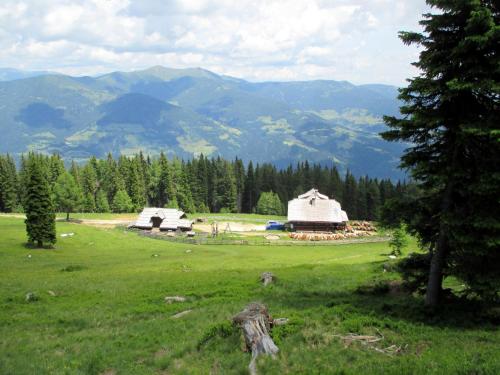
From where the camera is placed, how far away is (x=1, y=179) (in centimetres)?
12169

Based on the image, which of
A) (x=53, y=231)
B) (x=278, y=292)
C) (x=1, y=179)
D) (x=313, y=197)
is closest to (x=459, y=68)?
(x=278, y=292)

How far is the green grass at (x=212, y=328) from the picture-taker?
13.8 m

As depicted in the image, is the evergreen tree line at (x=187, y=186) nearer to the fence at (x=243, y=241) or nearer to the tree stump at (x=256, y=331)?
the fence at (x=243, y=241)

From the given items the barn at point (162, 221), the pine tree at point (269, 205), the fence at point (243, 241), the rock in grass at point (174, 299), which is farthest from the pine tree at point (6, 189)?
the rock in grass at point (174, 299)

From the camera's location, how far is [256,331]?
1518 cm

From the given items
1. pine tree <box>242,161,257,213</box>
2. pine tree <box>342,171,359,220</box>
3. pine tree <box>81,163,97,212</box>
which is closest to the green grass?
pine tree <box>81,163,97,212</box>

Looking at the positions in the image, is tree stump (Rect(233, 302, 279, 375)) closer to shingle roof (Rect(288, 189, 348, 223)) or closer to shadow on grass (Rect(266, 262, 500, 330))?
shadow on grass (Rect(266, 262, 500, 330))

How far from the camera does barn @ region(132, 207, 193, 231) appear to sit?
9662cm

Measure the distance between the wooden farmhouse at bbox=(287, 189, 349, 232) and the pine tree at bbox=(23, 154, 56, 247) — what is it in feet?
196

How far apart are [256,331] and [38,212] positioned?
181 feet

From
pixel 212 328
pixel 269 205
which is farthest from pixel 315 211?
pixel 212 328

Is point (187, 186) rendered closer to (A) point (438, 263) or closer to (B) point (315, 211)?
(B) point (315, 211)

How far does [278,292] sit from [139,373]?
1345cm

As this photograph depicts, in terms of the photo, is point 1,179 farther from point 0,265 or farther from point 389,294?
point 389,294
